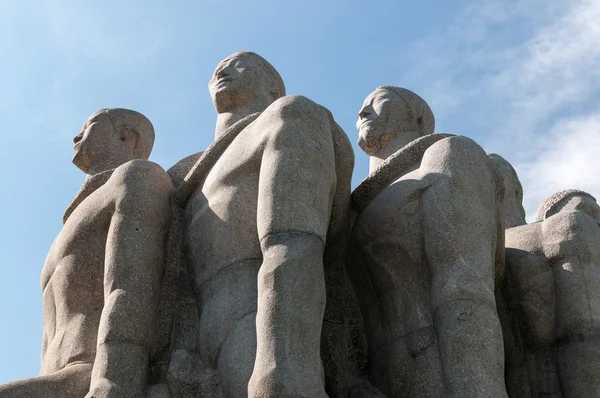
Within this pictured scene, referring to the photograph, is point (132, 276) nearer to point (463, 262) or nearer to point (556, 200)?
point (463, 262)

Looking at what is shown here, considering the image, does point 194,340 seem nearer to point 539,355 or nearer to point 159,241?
point 159,241

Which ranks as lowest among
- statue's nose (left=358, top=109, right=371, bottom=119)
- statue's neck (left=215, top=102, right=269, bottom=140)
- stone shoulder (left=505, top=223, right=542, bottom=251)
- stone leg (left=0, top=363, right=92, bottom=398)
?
stone leg (left=0, top=363, right=92, bottom=398)

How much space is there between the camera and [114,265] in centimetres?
838

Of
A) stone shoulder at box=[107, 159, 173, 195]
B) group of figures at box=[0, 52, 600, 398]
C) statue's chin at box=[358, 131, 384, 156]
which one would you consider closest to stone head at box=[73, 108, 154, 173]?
group of figures at box=[0, 52, 600, 398]

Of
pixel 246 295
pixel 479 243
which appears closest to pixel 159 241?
pixel 246 295

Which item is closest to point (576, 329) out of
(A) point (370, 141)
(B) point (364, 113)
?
(A) point (370, 141)

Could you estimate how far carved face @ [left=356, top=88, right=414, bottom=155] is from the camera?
1031cm

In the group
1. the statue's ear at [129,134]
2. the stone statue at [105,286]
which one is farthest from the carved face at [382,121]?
the stone statue at [105,286]

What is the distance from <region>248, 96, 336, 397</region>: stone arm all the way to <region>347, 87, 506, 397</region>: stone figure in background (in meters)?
0.74

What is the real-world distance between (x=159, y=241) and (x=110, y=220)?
0.46 meters

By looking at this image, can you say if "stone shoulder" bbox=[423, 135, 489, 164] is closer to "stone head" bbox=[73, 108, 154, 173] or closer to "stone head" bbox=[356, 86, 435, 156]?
"stone head" bbox=[356, 86, 435, 156]

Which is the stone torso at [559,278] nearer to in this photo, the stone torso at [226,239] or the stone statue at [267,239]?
the stone statue at [267,239]

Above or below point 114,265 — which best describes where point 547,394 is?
below

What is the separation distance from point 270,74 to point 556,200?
277 cm
